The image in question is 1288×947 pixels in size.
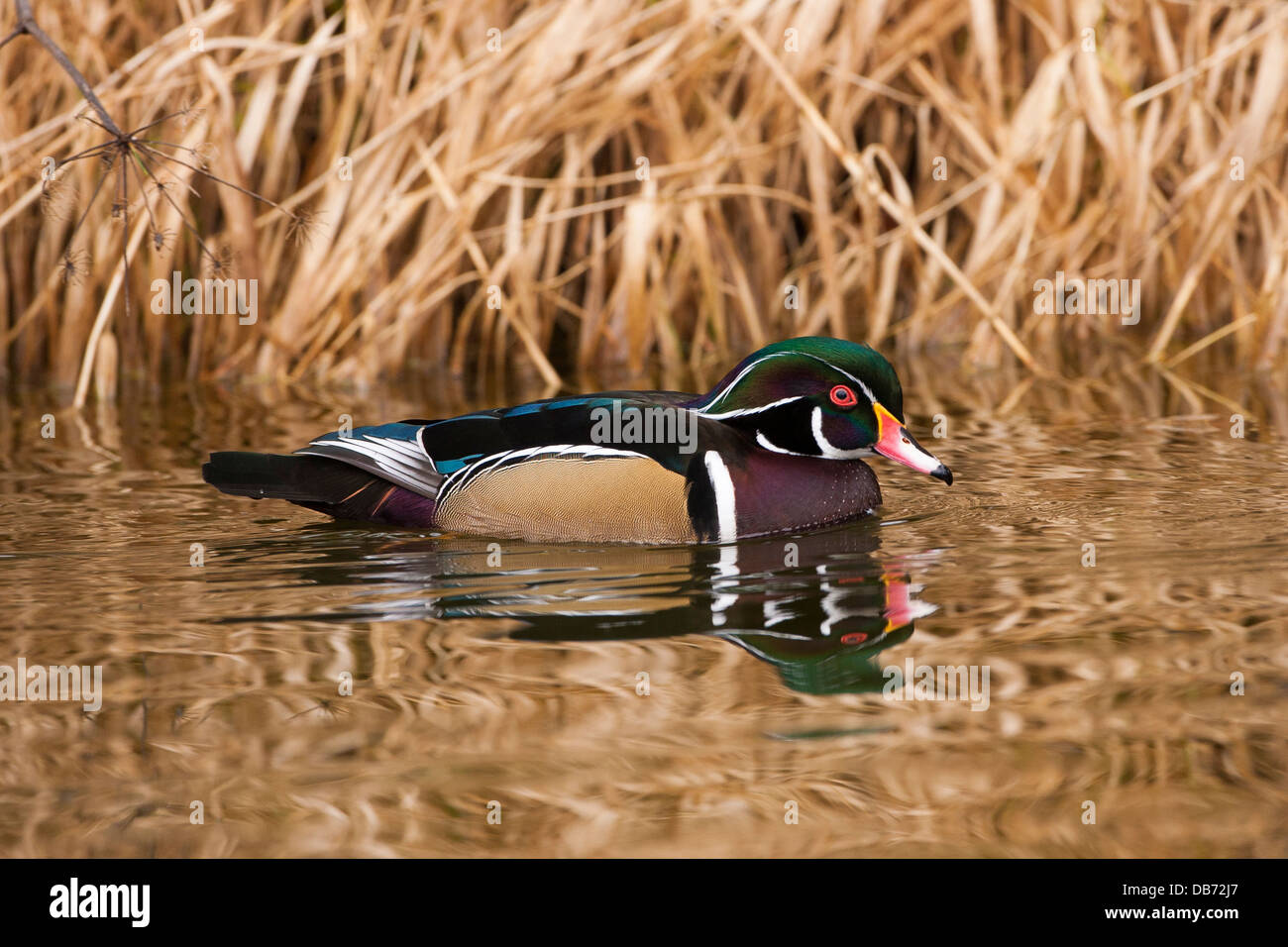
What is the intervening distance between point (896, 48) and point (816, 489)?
13.0ft

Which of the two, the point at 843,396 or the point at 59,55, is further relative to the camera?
the point at 843,396

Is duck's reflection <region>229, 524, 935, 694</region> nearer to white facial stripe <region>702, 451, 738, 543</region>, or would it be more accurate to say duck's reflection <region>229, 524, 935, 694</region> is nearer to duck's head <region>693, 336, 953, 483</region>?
white facial stripe <region>702, 451, 738, 543</region>

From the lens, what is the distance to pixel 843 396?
5594mm

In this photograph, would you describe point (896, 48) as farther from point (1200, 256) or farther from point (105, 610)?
point (105, 610)

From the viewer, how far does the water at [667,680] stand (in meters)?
3.13

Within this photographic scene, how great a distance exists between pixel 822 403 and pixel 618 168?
3.81 metres

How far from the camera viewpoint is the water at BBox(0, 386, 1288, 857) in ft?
10.3

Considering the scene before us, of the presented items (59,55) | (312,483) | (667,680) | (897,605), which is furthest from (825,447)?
(59,55)

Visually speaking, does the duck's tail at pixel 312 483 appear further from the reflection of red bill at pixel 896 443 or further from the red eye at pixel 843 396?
the reflection of red bill at pixel 896 443

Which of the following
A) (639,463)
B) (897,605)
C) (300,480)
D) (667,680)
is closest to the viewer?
(667,680)

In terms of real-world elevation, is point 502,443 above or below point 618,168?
below

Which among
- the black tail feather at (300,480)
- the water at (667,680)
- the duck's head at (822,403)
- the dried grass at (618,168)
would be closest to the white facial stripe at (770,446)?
the duck's head at (822,403)

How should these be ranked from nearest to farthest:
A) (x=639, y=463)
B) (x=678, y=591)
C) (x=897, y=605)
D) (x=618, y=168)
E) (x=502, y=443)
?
Result: (x=897, y=605)
(x=678, y=591)
(x=639, y=463)
(x=502, y=443)
(x=618, y=168)

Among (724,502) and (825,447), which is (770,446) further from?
(724,502)
